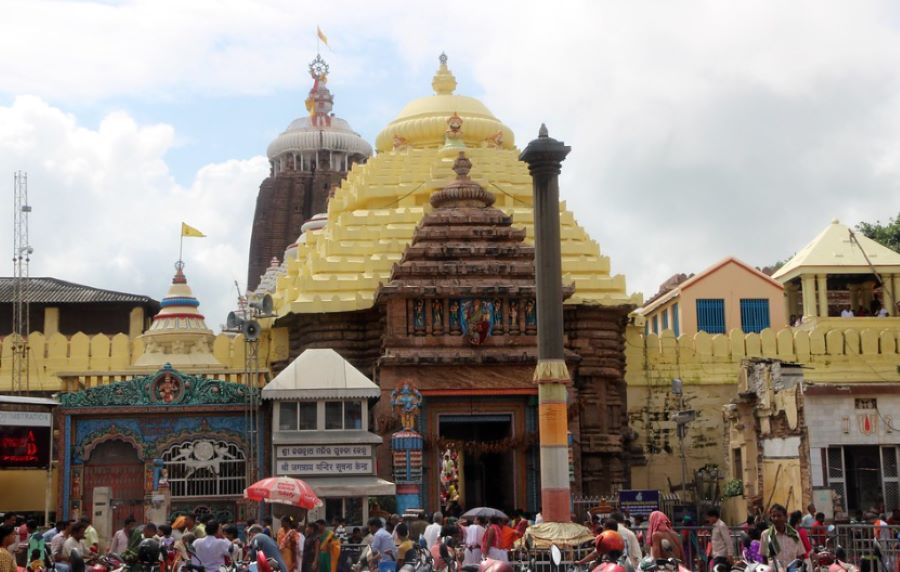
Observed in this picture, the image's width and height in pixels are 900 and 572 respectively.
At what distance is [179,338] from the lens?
4209cm

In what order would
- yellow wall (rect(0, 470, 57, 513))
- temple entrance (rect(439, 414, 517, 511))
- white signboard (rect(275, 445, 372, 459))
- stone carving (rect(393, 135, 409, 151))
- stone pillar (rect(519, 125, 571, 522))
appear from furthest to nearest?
stone carving (rect(393, 135, 409, 151)), yellow wall (rect(0, 470, 57, 513)), temple entrance (rect(439, 414, 517, 511)), white signboard (rect(275, 445, 372, 459)), stone pillar (rect(519, 125, 571, 522))

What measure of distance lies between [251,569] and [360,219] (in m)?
24.1

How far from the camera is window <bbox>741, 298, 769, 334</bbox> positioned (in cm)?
5856

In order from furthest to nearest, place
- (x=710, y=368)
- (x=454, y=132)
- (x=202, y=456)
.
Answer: (x=454, y=132), (x=710, y=368), (x=202, y=456)

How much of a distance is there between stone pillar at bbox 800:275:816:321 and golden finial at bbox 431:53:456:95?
1369 centimetres

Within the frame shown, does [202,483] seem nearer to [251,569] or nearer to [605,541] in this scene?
[251,569]

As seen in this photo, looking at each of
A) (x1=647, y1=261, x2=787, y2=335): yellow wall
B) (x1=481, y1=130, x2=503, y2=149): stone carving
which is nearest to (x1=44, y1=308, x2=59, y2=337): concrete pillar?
(x1=481, y1=130, x2=503, y2=149): stone carving

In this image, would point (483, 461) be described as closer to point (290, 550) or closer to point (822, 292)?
A: point (822, 292)

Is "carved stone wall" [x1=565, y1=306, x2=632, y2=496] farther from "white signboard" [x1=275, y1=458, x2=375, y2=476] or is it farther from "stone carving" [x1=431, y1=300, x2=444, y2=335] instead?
"white signboard" [x1=275, y1=458, x2=375, y2=476]

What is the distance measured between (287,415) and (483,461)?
820 centimetres

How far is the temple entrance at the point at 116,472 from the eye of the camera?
3338 centimetres

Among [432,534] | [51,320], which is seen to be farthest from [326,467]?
[51,320]

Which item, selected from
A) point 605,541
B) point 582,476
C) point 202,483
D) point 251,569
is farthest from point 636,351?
point 605,541

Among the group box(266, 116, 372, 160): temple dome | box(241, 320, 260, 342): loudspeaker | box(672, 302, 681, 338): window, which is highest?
box(266, 116, 372, 160): temple dome
